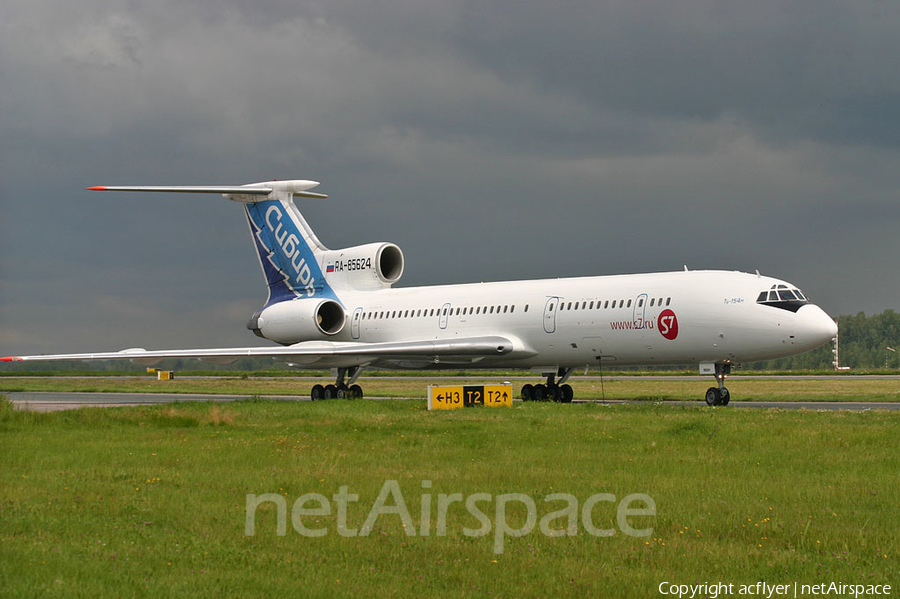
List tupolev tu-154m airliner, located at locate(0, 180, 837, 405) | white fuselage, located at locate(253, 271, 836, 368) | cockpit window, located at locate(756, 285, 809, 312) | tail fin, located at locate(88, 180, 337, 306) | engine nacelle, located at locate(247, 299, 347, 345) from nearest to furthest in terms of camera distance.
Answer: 1. cockpit window, located at locate(756, 285, 809, 312)
2. white fuselage, located at locate(253, 271, 836, 368)
3. tupolev tu-154m airliner, located at locate(0, 180, 837, 405)
4. engine nacelle, located at locate(247, 299, 347, 345)
5. tail fin, located at locate(88, 180, 337, 306)

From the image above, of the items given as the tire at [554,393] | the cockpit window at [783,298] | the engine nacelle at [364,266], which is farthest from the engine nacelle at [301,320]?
the cockpit window at [783,298]

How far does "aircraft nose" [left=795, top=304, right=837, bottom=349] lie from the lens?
2695 cm

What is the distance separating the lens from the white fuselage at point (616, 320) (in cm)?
2759

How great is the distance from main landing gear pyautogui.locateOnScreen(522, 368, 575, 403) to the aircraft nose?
29.4 ft

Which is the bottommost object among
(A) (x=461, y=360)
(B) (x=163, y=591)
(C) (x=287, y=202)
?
(B) (x=163, y=591)

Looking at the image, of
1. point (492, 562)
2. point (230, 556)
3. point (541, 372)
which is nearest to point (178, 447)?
point (230, 556)

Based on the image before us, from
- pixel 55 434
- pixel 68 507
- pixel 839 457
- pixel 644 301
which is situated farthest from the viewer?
pixel 644 301

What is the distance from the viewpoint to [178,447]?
16531 millimetres

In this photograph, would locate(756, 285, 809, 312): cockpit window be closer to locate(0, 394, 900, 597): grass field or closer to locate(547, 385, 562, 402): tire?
locate(0, 394, 900, 597): grass field

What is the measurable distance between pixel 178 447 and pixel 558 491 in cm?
766

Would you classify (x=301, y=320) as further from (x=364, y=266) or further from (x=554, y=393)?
(x=554, y=393)

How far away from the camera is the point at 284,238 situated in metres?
41.7

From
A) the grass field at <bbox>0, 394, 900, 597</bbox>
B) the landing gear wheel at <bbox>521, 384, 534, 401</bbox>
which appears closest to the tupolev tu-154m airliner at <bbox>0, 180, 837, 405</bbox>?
the landing gear wheel at <bbox>521, 384, 534, 401</bbox>

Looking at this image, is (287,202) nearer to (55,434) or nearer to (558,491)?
(55,434)
